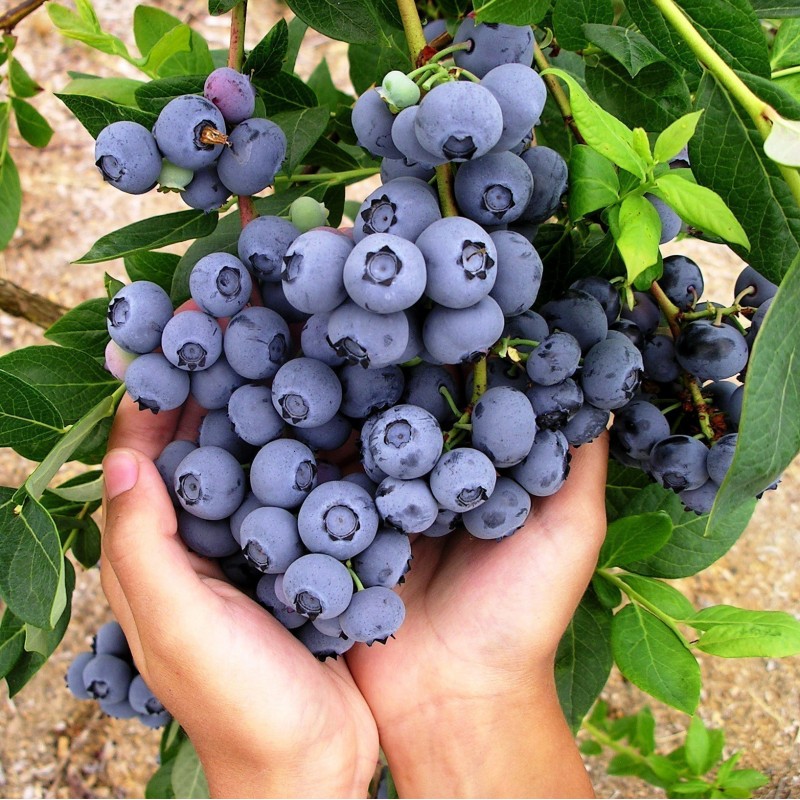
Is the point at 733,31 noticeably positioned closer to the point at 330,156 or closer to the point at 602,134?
the point at 602,134

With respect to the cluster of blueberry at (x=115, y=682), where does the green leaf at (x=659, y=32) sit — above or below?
above

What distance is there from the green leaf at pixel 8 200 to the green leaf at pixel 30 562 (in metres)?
0.63

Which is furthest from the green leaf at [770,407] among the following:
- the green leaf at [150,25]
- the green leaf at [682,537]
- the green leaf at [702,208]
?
the green leaf at [150,25]

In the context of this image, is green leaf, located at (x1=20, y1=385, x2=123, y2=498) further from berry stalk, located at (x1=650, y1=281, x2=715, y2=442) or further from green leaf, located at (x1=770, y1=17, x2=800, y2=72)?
green leaf, located at (x1=770, y1=17, x2=800, y2=72)

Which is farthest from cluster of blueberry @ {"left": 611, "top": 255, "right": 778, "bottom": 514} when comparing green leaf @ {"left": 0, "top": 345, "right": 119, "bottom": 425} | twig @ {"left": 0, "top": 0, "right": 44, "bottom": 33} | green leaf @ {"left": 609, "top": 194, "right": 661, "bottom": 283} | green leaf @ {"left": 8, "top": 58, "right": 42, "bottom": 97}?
green leaf @ {"left": 8, "top": 58, "right": 42, "bottom": 97}

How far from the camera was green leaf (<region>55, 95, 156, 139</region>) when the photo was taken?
0.79m

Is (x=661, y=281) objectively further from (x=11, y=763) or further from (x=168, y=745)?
(x=11, y=763)

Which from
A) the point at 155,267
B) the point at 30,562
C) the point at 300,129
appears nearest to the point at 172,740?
the point at 30,562

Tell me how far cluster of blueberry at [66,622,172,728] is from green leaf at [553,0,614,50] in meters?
1.25

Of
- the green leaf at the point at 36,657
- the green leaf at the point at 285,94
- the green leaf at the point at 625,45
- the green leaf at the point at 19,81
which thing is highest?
the green leaf at the point at 625,45

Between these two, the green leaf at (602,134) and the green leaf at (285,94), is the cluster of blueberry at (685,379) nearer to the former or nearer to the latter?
the green leaf at (602,134)

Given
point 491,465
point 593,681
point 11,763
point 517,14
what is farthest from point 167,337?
point 11,763

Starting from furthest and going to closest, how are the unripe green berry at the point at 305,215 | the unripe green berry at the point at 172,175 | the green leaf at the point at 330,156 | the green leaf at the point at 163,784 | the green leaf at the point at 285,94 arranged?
1. the green leaf at the point at 163,784
2. the green leaf at the point at 330,156
3. the green leaf at the point at 285,94
4. the unripe green berry at the point at 305,215
5. the unripe green berry at the point at 172,175

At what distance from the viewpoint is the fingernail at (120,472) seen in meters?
0.93
